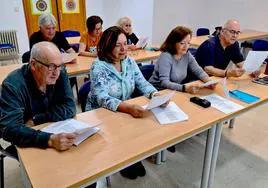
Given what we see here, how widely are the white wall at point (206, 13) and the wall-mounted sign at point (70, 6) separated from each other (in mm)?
1951

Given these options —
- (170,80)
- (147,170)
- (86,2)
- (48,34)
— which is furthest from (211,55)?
(86,2)

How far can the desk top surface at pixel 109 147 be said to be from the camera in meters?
1.02

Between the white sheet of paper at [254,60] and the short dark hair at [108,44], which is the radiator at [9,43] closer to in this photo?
the short dark hair at [108,44]

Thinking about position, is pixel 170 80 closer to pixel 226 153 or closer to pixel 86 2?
pixel 226 153

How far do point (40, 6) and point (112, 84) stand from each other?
4.54m

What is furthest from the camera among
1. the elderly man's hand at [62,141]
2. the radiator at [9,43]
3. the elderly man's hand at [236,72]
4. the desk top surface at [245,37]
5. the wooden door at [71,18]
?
the wooden door at [71,18]

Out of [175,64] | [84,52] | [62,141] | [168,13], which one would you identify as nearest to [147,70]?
[175,64]

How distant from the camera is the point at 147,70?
7.77 ft

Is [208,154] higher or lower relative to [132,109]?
lower

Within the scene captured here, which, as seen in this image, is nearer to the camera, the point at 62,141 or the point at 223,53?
the point at 62,141

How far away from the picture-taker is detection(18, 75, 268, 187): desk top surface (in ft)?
3.33

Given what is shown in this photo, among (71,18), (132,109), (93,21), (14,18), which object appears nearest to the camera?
(132,109)

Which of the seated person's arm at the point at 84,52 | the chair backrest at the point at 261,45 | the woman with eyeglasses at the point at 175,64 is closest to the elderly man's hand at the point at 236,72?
the woman with eyeglasses at the point at 175,64

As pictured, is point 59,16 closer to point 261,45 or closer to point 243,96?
point 261,45
